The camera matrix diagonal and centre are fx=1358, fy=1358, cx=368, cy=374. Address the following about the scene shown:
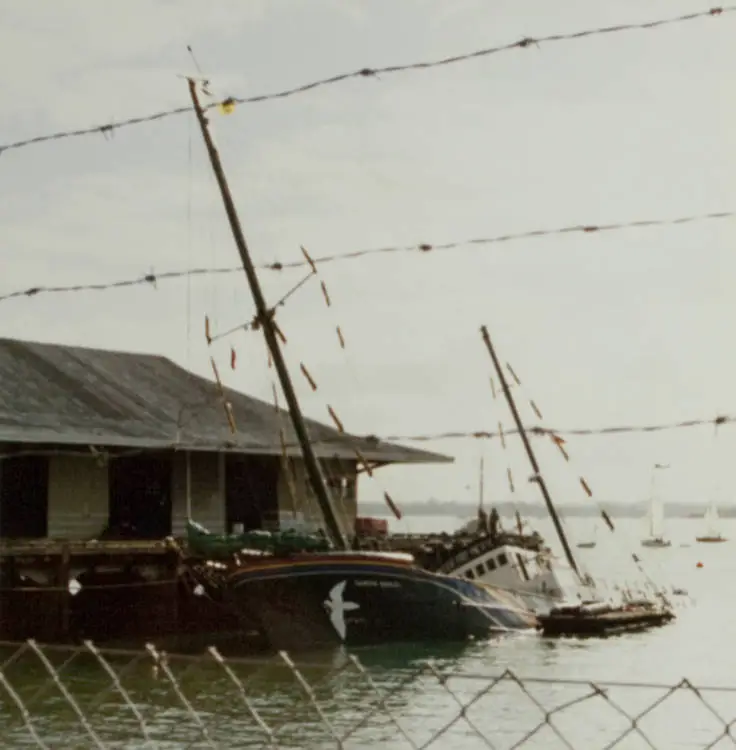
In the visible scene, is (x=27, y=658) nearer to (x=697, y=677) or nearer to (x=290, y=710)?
(x=290, y=710)

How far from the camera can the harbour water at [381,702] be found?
20250 mm

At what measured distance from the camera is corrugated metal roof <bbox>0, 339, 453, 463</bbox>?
32.7 m

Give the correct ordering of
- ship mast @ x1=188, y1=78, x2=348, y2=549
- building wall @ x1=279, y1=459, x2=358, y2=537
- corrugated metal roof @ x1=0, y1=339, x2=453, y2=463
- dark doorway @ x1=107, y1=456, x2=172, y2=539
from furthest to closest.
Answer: building wall @ x1=279, y1=459, x2=358, y2=537, dark doorway @ x1=107, y1=456, x2=172, y2=539, corrugated metal roof @ x1=0, y1=339, x2=453, y2=463, ship mast @ x1=188, y1=78, x2=348, y2=549

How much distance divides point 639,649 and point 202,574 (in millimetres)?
12698

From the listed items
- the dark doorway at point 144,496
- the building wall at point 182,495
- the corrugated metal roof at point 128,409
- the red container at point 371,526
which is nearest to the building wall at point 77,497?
the building wall at point 182,495

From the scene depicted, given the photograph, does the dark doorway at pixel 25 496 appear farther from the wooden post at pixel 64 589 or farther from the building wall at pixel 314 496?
the building wall at pixel 314 496

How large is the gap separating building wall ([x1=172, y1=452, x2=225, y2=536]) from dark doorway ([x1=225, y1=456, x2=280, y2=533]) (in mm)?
688

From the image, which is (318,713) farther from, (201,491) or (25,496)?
(201,491)

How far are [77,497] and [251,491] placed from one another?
6.23 m

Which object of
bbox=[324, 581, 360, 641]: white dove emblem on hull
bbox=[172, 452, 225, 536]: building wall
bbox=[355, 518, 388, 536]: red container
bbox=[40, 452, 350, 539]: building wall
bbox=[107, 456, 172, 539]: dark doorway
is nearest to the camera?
bbox=[324, 581, 360, 641]: white dove emblem on hull

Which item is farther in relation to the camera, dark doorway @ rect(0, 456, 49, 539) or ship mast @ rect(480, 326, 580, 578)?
ship mast @ rect(480, 326, 580, 578)

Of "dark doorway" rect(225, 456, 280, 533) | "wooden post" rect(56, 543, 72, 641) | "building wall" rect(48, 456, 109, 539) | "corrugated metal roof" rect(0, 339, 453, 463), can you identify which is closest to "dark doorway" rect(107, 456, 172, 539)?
"building wall" rect(48, 456, 109, 539)

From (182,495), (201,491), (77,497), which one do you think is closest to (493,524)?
(201,491)

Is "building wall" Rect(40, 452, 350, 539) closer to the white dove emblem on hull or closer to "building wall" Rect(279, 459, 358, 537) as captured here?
"building wall" Rect(279, 459, 358, 537)
